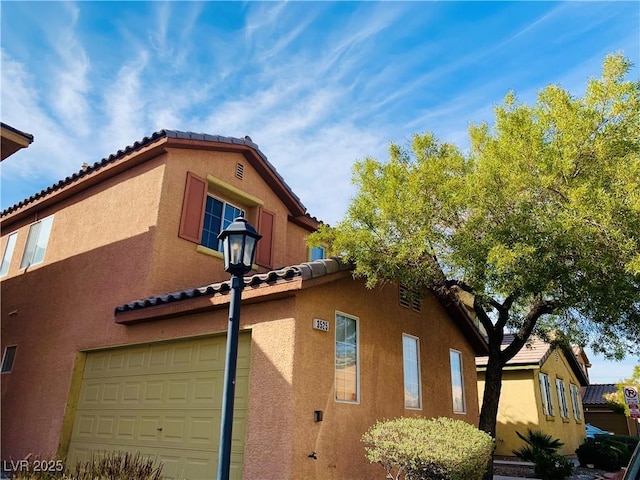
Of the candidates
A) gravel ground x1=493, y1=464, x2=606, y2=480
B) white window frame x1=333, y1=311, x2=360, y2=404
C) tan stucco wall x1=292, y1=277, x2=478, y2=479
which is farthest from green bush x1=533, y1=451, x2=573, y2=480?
white window frame x1=333, y1=311, x2=360, y2=404

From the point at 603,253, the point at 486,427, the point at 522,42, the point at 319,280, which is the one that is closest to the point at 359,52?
the point at 522,42

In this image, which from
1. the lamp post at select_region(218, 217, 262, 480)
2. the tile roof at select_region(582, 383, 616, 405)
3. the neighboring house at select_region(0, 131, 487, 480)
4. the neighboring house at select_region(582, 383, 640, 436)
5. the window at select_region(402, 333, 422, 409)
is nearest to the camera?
the lamp post at select_region(218, 217, 262, 480)

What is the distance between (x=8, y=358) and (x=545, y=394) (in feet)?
58.6

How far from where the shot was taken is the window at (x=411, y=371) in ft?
33.8

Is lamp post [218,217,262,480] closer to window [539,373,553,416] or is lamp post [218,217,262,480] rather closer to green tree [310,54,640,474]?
green tree [310,54,640,474]

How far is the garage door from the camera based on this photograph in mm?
8031

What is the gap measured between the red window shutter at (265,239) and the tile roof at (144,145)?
1.18 meters

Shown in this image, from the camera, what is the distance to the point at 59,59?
9.38 metres

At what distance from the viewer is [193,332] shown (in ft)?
28.8

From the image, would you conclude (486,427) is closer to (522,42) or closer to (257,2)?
(522,42)

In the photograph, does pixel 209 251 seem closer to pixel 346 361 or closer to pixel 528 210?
pixel 346 361

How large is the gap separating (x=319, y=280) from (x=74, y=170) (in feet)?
28.6

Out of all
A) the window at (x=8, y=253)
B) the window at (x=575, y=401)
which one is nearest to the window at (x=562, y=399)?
the window at (x=575, y=401)

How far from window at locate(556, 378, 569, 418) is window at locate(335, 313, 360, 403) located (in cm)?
1478
